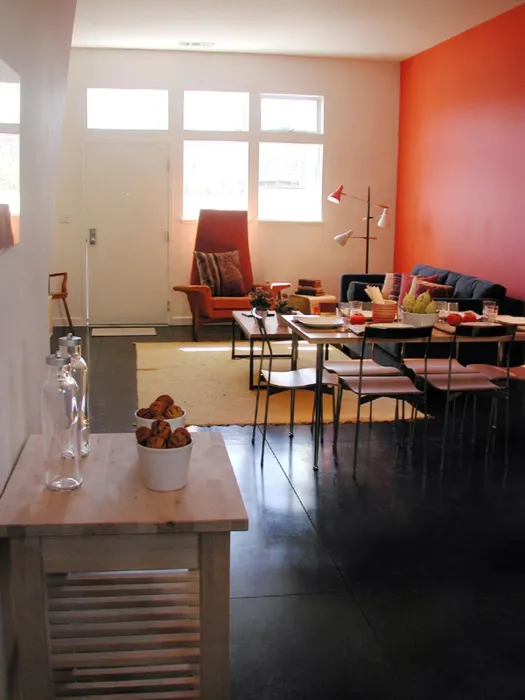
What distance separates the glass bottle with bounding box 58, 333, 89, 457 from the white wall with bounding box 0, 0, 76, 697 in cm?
12

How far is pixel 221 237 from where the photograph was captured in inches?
330

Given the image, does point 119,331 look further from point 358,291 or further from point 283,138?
point 283,138

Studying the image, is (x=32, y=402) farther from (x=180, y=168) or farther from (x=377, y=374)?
(x=180, y=168)

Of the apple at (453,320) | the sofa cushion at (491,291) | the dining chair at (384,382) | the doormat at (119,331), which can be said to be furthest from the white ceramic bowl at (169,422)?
the doormat at (119,331)

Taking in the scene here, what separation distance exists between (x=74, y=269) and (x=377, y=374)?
500cm

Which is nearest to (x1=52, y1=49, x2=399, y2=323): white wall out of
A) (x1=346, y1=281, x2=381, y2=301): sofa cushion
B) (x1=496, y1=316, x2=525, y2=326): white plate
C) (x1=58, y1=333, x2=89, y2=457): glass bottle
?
(x1=346, y1=281, x2=381, y2=301): sofa cushion

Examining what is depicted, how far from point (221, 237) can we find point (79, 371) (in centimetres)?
656

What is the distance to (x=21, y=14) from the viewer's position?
1.81 metres

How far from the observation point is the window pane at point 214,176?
862 centimetres

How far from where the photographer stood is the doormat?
7.97 metres

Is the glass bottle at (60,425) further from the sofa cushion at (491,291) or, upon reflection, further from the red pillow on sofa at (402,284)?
the red pillow on sofa at (402,284)

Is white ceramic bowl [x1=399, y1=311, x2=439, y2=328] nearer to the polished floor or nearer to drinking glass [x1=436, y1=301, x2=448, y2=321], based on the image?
drinking glass [x1=436, y1=301, x2=448, y2=321]

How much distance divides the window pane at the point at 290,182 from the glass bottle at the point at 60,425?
717 centimetres

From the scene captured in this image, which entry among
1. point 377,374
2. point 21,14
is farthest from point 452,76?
point 21,14
